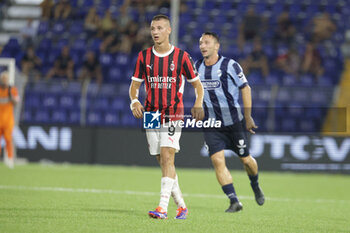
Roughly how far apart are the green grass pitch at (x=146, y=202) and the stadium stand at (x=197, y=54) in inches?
60.0

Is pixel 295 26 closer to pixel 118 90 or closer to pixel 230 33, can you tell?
pixel 230 33

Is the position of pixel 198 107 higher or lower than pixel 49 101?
higher

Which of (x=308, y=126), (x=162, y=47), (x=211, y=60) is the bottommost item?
(x=308, y=126)

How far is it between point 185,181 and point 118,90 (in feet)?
12.3

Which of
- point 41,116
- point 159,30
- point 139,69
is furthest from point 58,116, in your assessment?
point 159,30

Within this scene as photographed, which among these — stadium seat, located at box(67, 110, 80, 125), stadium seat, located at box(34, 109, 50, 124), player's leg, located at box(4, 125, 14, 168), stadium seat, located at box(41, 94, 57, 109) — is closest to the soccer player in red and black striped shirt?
player's leg, located at box(4, 125, 14, 168)

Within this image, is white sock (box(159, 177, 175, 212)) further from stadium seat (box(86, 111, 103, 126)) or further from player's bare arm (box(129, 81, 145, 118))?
stadium seat (box(86, 111, 103, 126))

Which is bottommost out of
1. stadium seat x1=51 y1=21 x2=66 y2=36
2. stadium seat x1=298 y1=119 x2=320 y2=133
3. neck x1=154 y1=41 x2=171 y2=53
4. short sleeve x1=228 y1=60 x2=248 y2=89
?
stadium seat x1=298 y1=119 x2=320 y2=133

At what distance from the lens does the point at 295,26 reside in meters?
18.8

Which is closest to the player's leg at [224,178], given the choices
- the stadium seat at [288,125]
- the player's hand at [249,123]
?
the player's hand at [249,123]

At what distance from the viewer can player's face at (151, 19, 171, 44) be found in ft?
20.9

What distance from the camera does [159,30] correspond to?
Result: 638 centimetres

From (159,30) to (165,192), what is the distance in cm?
155

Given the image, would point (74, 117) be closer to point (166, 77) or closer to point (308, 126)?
point (308, 126)
